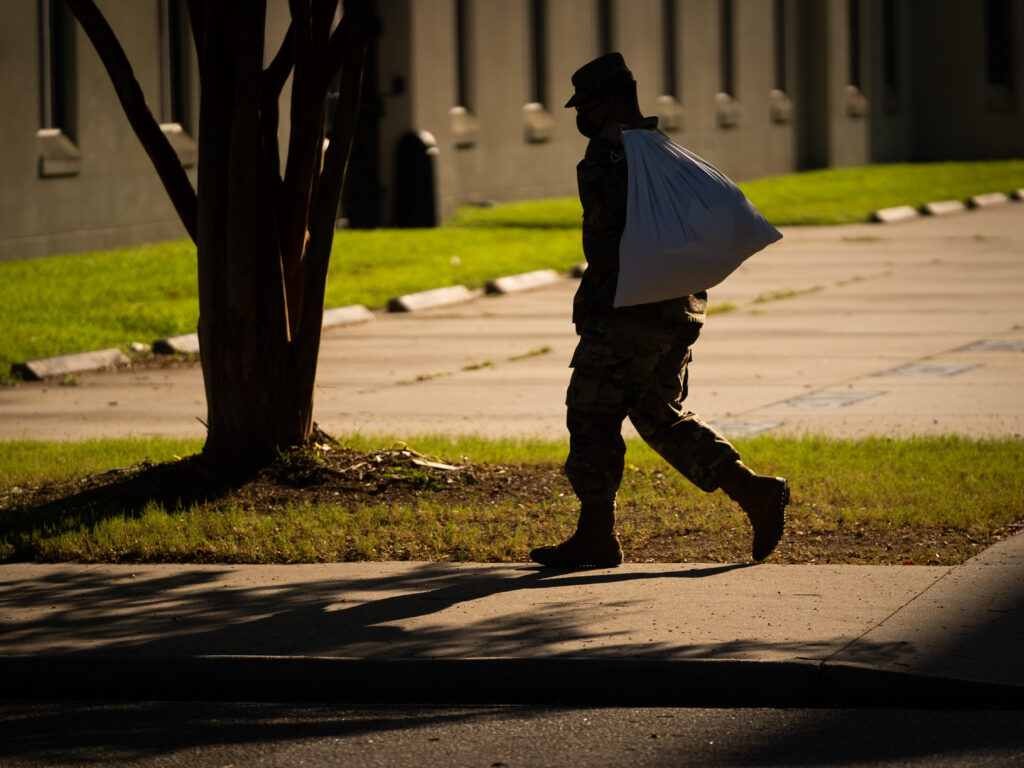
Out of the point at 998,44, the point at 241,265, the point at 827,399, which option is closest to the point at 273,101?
the point at 241,265

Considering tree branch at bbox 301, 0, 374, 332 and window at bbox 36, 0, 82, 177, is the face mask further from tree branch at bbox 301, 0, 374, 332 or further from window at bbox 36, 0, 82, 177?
window at bbox 36, 0, 82, 177

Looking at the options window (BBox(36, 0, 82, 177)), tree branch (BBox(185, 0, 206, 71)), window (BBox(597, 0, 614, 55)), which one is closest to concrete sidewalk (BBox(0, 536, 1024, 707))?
tree branch (BBox(185, 0, 206, 71))

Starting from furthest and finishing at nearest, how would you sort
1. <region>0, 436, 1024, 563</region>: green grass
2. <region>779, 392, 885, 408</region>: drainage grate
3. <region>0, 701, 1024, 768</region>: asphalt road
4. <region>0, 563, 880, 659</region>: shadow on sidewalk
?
<region>779, 392, 885, 408</region>: drainage grate → <region>0, 436, 1024, 563</region>: green grass → <region>0, 563, 880, 659</region>: shadow on sidewalk → <region>0, 701, 1024, 768</region>: asphalt road

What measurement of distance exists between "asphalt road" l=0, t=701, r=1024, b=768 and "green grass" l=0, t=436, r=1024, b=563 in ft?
5.81

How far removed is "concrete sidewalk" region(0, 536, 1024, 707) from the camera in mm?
5484

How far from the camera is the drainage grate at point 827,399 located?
11.4m

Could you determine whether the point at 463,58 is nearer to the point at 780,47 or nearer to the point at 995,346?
the point at 780,47

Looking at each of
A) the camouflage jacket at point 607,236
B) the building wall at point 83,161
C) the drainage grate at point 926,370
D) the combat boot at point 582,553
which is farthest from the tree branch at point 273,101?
the building wall at point 83,161

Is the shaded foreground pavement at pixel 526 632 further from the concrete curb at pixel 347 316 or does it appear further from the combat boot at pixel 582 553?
the concrete curb at pixel 347 316

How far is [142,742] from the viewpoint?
208 inches

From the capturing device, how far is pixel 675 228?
6617 millimetres

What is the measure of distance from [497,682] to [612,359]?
162 cm

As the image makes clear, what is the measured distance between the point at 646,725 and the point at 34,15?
54.7 ft

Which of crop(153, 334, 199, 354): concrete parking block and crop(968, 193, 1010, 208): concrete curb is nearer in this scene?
crop(153, 334, 199, 354): concrete parking block
